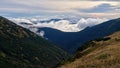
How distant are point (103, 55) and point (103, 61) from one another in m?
4.83

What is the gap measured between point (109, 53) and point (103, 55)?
146cm

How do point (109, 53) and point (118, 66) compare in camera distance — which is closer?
point (118, 66)

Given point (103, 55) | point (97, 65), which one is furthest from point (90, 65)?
point (103, 55)

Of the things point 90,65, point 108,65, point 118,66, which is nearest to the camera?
point 118,66

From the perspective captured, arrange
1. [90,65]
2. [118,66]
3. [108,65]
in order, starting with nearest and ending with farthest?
1. [118,66]
2. [108,65]
3. [90,65]

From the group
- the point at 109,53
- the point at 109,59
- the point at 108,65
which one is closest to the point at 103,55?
the point at 109,53

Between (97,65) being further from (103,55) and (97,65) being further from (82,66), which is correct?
(103,55)

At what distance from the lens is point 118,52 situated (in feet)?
157

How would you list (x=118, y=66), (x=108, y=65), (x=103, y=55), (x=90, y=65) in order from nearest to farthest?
(x=118, y=66), (x=108, y=65), (x=90, y=65), (x=103, y=55)

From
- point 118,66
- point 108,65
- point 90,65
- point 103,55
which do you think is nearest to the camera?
point 118,66

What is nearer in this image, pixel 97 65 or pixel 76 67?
pixel 97 65

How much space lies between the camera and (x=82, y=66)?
43562 millimetres

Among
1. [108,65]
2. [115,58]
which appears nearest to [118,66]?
[108,65]

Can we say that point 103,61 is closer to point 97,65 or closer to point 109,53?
point 97,65
